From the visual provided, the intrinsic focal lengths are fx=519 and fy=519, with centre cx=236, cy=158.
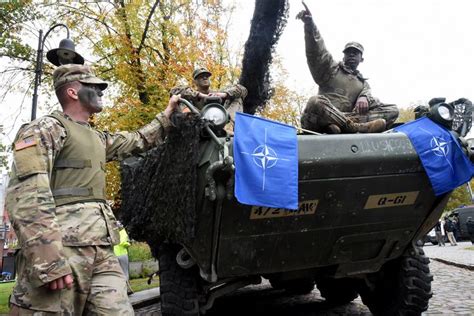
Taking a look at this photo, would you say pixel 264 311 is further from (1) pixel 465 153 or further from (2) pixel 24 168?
(2) pixel 24 168

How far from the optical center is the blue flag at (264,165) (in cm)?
340

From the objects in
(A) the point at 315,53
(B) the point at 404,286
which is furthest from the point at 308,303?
(A) the point at 315,53

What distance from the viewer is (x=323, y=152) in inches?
143

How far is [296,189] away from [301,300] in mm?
3688

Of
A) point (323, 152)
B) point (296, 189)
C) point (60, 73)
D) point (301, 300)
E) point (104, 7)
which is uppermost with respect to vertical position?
point (104, 7)

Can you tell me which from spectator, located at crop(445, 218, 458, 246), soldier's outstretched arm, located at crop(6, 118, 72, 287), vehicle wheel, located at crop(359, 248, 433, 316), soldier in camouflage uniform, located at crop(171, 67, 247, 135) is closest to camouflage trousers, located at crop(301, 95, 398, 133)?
soldier in camouflage uniform, located at crop(171, 67, 247, 135)

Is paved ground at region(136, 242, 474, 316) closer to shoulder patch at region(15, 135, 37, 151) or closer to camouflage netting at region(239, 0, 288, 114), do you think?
camouflage netting at region(239, 0, 288, 114)

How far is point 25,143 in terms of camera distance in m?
2.57

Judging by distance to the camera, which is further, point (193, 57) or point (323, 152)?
point (193, 57)

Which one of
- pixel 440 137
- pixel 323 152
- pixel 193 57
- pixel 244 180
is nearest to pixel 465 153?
pixel 440 137

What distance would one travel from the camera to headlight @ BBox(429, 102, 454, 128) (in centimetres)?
407

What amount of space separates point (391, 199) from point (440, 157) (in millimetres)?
478

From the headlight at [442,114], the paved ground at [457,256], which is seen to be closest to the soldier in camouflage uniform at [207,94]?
the headlight at [442,114]

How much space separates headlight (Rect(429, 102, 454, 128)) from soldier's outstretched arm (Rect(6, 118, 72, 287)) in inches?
114
